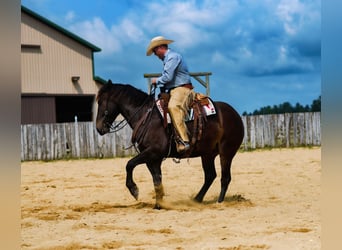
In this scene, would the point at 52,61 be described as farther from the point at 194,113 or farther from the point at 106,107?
the point at 194,113

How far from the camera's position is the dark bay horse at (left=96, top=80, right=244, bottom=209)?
6.05m

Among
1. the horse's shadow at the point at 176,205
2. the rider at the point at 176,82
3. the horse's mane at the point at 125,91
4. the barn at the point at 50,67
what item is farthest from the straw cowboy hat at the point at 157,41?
the barn at the point at 50,67

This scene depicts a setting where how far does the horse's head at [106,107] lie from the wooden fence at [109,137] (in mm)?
9391

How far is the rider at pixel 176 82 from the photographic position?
5.91 meters

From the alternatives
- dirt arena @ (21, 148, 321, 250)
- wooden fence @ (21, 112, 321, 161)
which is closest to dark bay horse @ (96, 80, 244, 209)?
dirt arena @ (21, 148, 321, 250)

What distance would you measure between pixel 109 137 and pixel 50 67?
5.48 metres

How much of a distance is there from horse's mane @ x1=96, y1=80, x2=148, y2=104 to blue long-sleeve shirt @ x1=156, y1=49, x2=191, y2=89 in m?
0.35

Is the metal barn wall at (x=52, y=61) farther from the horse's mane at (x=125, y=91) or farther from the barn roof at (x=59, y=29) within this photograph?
the horse's mane at (x=125, y=91)

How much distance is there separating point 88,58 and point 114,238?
16.8m

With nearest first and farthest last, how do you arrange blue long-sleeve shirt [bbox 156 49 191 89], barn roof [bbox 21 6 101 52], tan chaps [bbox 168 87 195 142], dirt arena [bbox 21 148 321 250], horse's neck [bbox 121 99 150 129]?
dirt arena [bbox 21 148 321 250], tan chaps [bbox 168 87 195 142], blue long-sleeve shirt [bbox 156 49 191 89], horse's neck [bbox 121 99 150 129], barn roof [bbox 21 6 101 52]

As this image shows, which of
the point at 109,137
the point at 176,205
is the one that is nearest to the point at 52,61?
the point at 109,137

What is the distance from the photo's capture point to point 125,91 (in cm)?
631

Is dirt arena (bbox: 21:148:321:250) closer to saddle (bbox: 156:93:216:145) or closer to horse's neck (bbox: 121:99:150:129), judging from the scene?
saddle (bbox: 156:93:216:145)

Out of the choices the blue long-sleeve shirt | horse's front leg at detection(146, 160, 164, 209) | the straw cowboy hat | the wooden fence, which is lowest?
horse's front leg at detection(146, 160, 164, 209)
